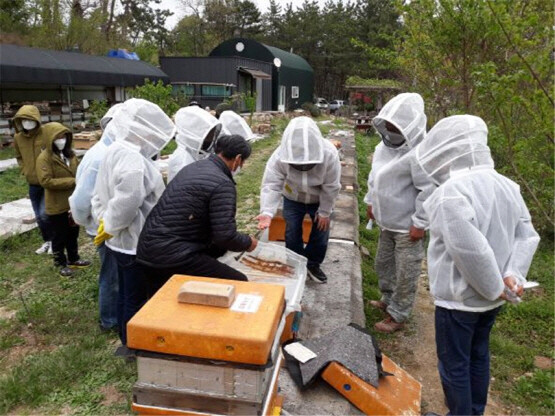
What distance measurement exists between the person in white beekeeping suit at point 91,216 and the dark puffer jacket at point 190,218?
1035 mm

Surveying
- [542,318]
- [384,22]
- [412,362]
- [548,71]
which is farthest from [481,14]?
[384,22]

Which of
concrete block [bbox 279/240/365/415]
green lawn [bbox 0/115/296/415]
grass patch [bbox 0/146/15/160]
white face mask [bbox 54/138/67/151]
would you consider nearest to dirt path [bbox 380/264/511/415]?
concrete block [bbox 279/240/365/415]

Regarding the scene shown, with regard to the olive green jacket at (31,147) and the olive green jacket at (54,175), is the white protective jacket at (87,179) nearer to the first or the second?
the olive green jacket at (54,175)

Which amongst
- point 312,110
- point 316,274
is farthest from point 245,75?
point 316,274

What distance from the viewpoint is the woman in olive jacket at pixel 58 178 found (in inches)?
177

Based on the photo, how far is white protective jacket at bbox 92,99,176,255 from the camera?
294 cm

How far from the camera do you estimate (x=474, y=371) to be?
2.60 m

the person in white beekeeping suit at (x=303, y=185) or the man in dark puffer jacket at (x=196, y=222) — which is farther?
the person in white beekeeping suit at (x=303, y=185)

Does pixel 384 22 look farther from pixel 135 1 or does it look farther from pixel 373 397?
pixel 373 397

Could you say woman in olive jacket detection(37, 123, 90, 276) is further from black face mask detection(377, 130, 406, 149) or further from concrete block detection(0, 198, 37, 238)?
black face mask detection(377, 130, 406, 149)

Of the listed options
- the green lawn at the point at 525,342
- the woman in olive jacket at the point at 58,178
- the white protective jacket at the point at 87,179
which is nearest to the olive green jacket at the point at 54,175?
the woman in olive jacket at the point at 58,178

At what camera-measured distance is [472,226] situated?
7.21ft

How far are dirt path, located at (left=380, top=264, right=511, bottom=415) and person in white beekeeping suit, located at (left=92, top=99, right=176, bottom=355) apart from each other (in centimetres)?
220

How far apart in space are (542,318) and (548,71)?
2.64 metres
